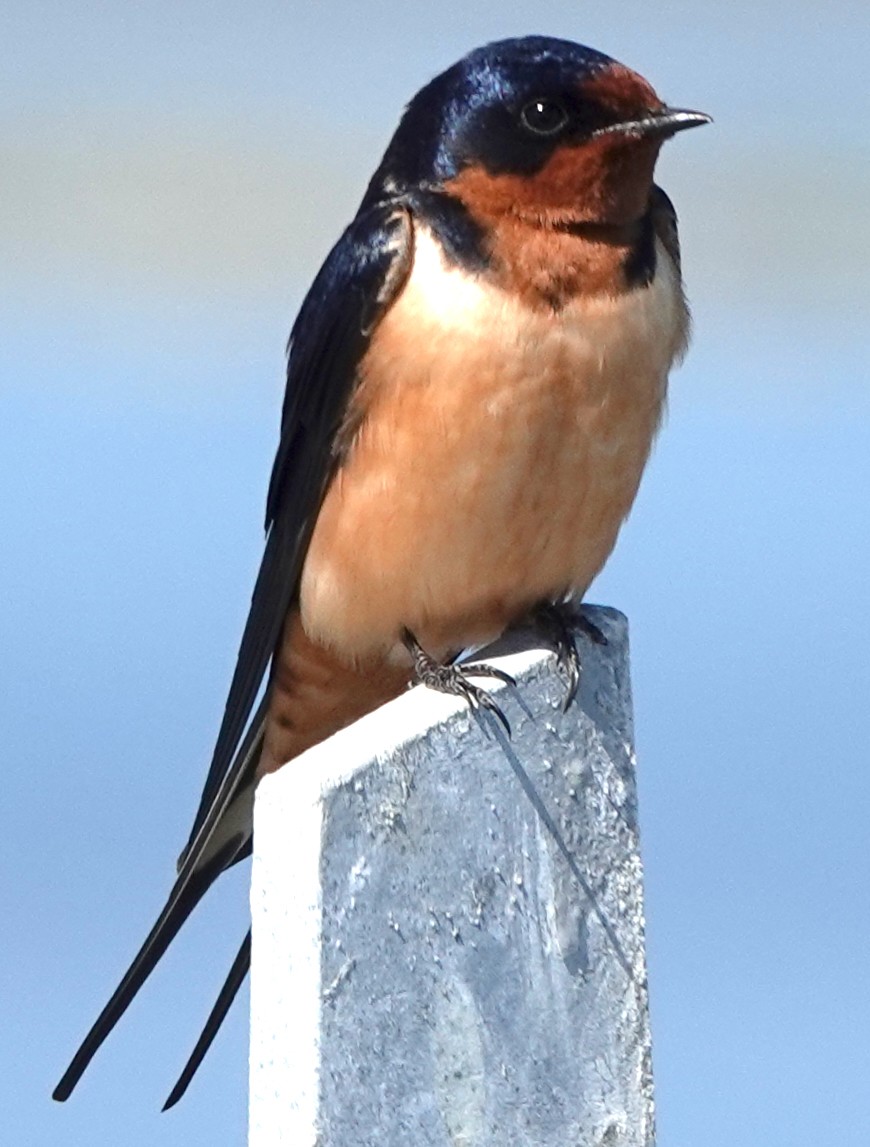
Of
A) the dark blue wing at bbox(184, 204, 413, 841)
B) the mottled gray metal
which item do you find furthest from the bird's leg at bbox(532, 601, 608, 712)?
the dark blue wing at bbox(184, 204, 413, 841)

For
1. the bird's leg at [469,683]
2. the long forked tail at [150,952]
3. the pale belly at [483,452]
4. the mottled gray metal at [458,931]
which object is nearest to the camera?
the mottled gray metal at [458,931]

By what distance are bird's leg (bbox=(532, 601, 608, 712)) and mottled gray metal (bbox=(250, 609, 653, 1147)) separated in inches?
0.5

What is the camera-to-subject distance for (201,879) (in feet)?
5.38

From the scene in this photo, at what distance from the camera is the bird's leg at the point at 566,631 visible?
3.78 ft

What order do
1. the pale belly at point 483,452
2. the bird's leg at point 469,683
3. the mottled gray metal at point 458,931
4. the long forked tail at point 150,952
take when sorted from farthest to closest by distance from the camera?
the pale belly at point 483,452, the long forked tail at point 150,952, the bird's leg at point 469,683, the mottled gray metal at point 458,931

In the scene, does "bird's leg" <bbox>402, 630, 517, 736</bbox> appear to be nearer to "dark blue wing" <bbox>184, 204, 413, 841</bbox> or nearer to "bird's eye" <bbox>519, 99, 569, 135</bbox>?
"dark blue wing" <bbox>184, 204, 413, 841</bbox>

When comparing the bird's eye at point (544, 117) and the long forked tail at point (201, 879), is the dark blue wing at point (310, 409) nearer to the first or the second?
the long forked tail at point (201, 879)

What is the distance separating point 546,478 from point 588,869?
1.92 feet

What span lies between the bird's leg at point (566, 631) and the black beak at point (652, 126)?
1.22 feet

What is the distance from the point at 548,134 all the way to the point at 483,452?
26 centimetres

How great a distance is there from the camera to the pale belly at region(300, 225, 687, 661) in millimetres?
1624

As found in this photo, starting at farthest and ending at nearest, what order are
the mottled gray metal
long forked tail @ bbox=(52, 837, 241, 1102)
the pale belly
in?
the pale belly, long forked tail @ bbox=(52, 837, 241, 1102), the mottled gray metal

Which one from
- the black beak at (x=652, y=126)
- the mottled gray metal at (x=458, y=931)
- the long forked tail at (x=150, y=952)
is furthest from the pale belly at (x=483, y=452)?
the mottled gray metal at (x=458, y=931)

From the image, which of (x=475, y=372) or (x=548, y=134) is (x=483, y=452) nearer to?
(x=475, y=372)
